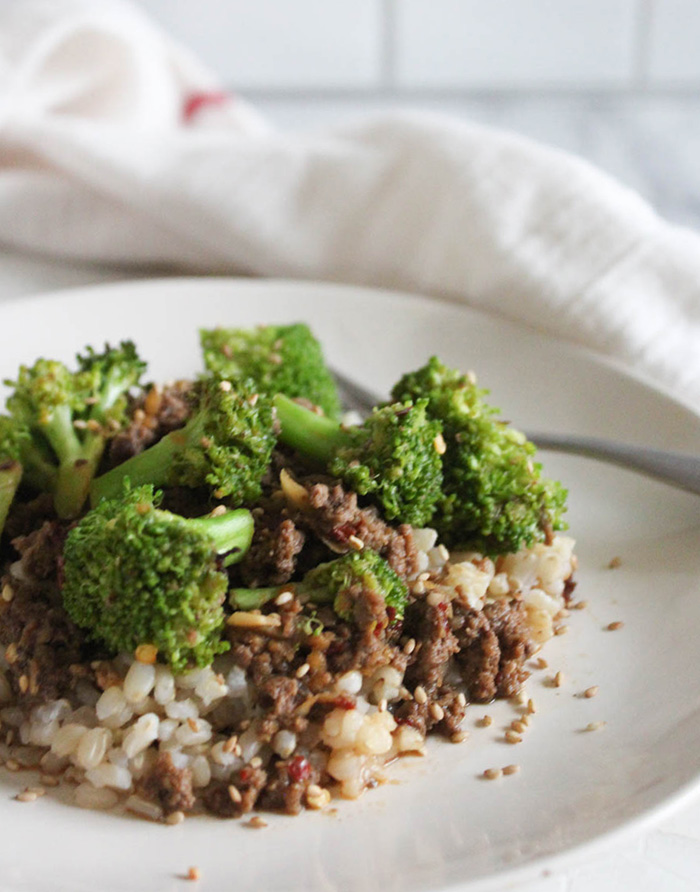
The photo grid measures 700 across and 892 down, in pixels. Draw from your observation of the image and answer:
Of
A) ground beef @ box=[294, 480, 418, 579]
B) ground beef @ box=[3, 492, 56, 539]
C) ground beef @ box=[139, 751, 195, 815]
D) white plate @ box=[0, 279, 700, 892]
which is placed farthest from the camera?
ground beef @ box=[3, 492, 56, 539]

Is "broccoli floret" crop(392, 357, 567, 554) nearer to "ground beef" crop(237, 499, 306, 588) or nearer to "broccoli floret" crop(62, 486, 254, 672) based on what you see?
"ground beef" crop(237, 499, 306, 588)

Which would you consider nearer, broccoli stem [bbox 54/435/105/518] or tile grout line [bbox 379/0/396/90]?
broccoli stem [bbox 54/435/105/518]

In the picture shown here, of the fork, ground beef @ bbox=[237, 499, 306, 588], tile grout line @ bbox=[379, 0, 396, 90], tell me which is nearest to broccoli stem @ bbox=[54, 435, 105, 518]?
ground beef @ bbox=[237, 499, 306, 588]

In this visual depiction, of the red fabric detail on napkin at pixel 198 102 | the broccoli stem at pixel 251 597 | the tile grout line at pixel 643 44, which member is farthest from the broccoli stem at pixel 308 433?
the tile grout line at pixel 643 44

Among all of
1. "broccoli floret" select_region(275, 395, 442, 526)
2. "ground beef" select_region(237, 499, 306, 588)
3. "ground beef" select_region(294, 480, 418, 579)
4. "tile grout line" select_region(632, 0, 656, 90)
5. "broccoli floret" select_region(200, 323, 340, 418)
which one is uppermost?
"tile grout line" select_region(632, 0, 656, 90)

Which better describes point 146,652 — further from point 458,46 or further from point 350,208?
point 458,46

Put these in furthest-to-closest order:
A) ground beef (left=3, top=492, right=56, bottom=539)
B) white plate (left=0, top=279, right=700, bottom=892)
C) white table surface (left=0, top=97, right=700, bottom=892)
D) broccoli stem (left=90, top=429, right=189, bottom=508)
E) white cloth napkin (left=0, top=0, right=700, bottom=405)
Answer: white table surface (left=0, top=97, right=700, bottom=892) < white cloth napkin (left=0, top=0, right=700, bottom=405) < ground beef (left=3, top=492, right=56, bottom=539) < broccoli stem (left=90, top=429, right=189, bottom=508) < white plate (left=0, top=279, right=700, bottom=892)

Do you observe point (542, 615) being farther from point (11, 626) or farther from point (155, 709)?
point (11, 626)

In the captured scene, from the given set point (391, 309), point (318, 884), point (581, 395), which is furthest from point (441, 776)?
point (391, 309)
